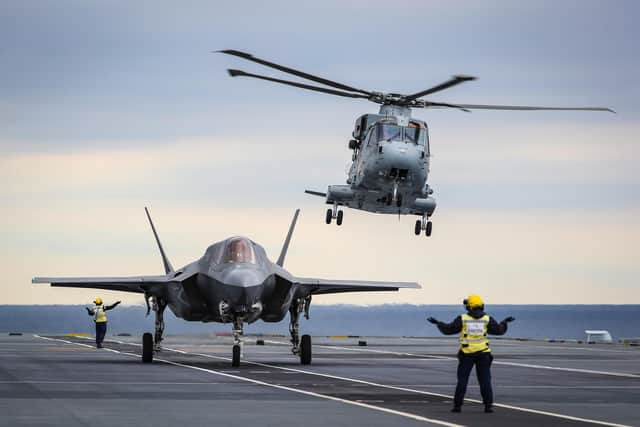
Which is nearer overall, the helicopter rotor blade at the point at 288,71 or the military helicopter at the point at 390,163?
the helicopter rotor blade at the point at 288,71

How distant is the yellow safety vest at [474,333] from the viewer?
63.8ft

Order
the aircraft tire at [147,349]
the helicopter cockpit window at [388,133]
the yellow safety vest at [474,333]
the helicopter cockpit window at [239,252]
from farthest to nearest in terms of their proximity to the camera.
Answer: the helicopter cockpit window at [388,133]
the aircraft tire at [147,349]
the helicopter cockpit window at [239,252]
the yellow safety vest at [474,333]

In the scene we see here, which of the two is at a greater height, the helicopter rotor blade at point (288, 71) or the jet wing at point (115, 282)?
the helicopter rotor blade at point (288, 71)

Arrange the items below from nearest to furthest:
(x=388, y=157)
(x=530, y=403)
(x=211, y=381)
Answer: (x=530, y=403), (x=211, y=381), (x=388, y=157)

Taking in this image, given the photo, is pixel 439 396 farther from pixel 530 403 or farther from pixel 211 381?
pixel 211 381

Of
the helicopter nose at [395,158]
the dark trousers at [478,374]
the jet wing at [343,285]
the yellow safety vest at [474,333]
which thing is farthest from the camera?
the helicopter nose at [395,158]

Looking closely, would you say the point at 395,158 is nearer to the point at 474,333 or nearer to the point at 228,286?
the point at 228,286

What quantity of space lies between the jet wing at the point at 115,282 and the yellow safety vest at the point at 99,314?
7.37m

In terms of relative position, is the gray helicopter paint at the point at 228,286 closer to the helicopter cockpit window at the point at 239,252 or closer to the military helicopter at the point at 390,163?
the helicopter cockpit window at the point at 239,252

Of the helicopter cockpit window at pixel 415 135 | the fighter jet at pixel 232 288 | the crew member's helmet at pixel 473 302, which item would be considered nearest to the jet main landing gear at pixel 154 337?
the fighter jet at pixel 232 288

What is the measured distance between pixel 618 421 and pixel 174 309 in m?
20.1

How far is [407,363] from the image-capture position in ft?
119

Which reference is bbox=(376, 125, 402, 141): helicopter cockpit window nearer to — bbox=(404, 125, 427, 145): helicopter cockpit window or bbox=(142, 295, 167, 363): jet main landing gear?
bbox=(404, 125, 427, 145): helicopter cockpit window

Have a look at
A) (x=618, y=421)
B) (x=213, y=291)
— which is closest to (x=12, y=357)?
(x=213, y=291)
